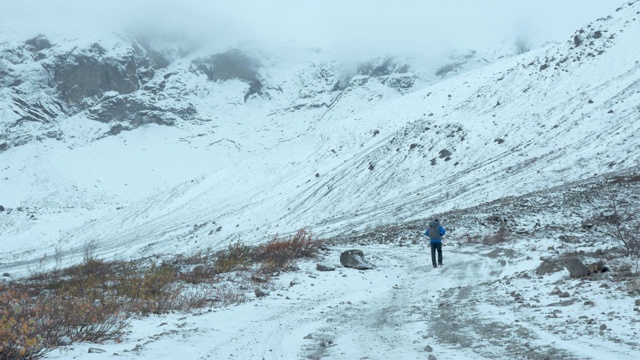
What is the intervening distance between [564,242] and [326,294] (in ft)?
25.4

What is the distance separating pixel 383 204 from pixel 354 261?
71.1ft

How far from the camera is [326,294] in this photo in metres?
8.95

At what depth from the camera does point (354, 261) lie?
12.4 metres

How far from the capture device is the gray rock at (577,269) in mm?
7328

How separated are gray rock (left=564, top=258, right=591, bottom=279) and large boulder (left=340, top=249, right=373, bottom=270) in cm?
575

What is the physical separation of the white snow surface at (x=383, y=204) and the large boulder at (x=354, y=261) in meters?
0.42

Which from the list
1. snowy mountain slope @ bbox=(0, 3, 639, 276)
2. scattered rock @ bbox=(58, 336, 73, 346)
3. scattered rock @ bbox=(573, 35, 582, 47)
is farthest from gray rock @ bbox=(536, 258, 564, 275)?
scattered rock @ bbox=(573, 35, 582, 47)

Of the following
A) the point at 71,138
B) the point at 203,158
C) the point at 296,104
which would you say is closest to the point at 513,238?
the point at 203,158

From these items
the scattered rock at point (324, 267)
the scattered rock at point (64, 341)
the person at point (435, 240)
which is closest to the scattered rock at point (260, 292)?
the scattered rock at point (324, 267)

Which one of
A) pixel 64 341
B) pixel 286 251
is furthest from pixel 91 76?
pixel 64 341

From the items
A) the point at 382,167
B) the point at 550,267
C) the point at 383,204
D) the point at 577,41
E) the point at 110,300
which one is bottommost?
the point at 110,300

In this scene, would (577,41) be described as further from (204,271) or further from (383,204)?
(204,271)

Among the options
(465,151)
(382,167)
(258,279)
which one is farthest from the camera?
(382,167)

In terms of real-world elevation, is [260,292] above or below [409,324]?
above
